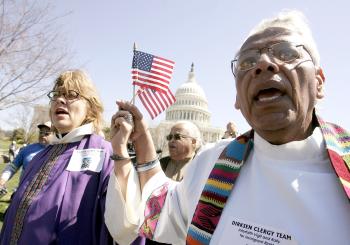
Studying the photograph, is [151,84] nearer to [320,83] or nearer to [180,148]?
[180,148]

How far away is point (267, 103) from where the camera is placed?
140cm

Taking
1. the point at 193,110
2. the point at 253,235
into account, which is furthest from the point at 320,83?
the point at 193,110

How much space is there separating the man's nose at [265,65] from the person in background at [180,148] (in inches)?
112

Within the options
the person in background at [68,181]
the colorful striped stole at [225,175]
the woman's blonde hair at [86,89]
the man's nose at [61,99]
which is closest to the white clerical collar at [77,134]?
the person in background at [68,181]

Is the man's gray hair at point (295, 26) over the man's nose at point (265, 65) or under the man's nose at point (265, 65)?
over

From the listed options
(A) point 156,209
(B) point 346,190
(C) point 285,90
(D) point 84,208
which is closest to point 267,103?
(C) point 285,90

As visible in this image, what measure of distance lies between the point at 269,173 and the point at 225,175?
22cm

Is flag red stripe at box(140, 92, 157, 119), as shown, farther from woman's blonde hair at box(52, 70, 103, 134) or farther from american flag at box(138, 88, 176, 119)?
woman's blonde hair at box(52, 70, 103, 134)

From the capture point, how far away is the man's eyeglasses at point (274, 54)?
1503 mm

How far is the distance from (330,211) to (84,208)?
1646 millimetres

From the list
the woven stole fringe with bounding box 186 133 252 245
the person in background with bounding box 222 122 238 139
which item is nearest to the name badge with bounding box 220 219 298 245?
the woven stole fringe with bounding box 186 133 252 245

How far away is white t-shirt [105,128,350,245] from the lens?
4.06 feet

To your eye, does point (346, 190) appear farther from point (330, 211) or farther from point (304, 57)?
point (304, 57)

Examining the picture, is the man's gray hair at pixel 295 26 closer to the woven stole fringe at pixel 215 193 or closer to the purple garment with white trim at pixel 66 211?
the woven stole fringe at pixel 215 193
